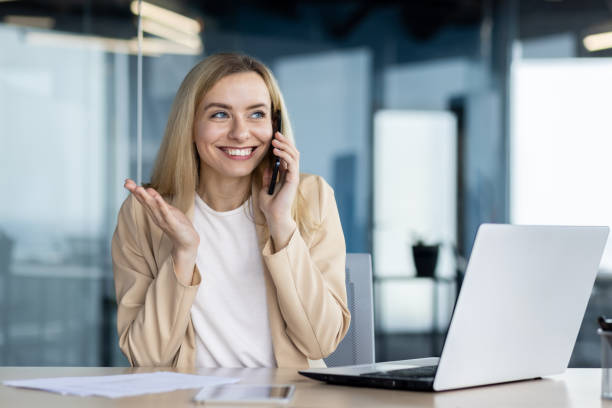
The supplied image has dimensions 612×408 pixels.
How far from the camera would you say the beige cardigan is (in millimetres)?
1842

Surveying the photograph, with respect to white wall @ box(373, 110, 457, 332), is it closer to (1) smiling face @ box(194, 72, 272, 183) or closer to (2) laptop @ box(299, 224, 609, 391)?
(1) smiling face @ box(194, 72, 272, 183)

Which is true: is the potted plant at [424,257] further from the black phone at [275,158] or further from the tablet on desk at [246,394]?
the tablet on desk at [246,394]

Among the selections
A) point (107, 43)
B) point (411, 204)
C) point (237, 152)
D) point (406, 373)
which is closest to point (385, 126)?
point (411, 204)

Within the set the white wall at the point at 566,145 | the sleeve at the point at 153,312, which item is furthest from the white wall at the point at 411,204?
the sleeve at the point at 153,312

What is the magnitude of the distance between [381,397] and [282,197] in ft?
2.56

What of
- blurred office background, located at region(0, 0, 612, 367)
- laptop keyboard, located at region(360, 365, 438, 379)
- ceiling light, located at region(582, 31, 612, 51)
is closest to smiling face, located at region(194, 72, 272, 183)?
laptop keyboard, located at region(360, 365, 438, 379)

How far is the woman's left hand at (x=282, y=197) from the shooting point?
6.24 ft

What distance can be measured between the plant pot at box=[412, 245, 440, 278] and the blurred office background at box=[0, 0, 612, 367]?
0.04 feet

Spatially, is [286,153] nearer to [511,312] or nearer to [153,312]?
[153,312]

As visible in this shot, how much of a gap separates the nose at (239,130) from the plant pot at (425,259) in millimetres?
2990

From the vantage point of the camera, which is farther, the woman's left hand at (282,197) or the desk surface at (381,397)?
the woman's left hand at (282,197)

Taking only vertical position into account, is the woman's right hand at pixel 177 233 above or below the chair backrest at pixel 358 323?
above

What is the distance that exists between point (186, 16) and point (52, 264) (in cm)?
168

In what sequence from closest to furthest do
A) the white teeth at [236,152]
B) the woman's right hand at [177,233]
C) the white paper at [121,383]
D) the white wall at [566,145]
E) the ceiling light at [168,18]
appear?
the white paper at [121,383] < the woman's right hand at [177,233] < the white teeth at [236,152] < the ceiling light at [168,18] < the white wall at [566,145]
